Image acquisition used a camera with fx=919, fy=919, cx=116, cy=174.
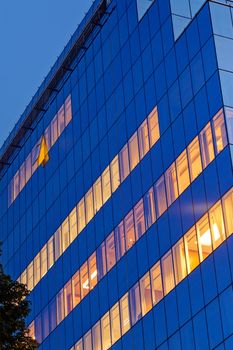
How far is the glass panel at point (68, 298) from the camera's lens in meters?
61.9

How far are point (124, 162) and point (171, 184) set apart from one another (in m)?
7.33

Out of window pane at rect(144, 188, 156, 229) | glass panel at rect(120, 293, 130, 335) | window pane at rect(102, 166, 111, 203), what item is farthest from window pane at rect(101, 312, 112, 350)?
window pane at rect(102, 166, 111, 203)

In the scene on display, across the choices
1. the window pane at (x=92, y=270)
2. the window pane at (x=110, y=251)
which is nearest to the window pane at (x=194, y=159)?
the window pane at (x=110, y=251)

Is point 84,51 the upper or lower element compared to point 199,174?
upper

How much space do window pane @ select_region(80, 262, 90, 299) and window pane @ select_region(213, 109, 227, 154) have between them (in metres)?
17.2

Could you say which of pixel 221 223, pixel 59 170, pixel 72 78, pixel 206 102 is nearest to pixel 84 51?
pixel 72 78

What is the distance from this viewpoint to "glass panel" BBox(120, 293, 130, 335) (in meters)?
53.3

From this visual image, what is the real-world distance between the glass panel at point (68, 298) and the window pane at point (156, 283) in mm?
12373

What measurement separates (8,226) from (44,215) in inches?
360

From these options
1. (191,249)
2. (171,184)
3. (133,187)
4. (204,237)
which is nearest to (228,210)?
(204,237)

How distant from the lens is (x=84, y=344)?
58094 millimetres

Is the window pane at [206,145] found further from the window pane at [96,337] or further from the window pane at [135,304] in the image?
the window pane at [96,337]

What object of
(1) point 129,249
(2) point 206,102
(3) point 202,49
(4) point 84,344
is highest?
(3) point 202,49

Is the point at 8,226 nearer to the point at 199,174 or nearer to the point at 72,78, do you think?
the point at 72,78
